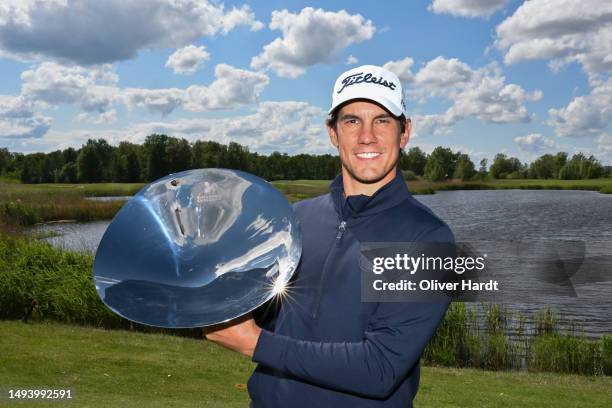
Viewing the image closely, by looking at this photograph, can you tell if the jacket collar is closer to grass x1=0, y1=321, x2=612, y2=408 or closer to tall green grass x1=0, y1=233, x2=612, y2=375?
grass x1=0, y1=321, x2=612, y2=408

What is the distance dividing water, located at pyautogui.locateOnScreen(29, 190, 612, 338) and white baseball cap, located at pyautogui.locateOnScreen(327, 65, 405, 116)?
1.72 m

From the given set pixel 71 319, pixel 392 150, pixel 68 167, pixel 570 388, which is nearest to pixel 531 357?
pixel 570 388

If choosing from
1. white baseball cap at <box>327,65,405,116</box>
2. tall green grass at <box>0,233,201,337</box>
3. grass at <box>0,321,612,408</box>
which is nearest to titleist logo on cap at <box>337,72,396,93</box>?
white baseball cap at <box>327,65,405,116</box>

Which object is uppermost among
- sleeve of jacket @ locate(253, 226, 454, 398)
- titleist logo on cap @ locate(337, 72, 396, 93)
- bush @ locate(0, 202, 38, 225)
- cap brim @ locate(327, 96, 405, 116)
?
titleist logo on cap @ locate(337, 72, 396, 93)

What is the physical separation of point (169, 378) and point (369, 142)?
25.2ft

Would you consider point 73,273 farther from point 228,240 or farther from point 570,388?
point 228,240

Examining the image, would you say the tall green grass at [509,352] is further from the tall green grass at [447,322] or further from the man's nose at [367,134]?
the man's nose at [367,134]

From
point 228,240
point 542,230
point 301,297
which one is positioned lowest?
point 542,230

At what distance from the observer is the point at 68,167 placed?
72062 mm

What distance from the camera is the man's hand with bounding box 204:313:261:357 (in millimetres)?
1719

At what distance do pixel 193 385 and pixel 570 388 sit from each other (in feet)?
19.0

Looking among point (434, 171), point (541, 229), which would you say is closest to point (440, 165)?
point (434, 171)

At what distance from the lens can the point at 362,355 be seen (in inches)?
67.5

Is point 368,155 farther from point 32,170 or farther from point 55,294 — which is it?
point 32,170
